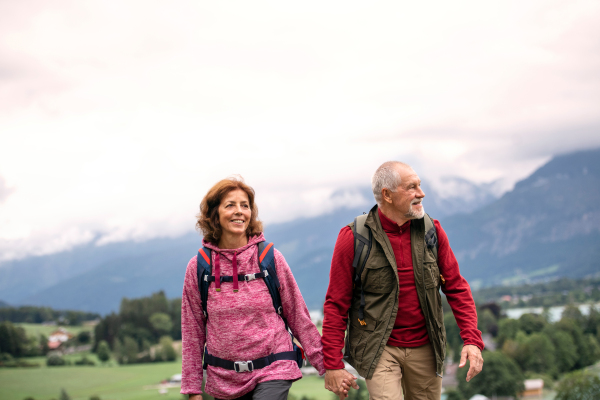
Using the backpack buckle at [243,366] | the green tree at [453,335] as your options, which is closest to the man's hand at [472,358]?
the backpack buckle at [243,366]

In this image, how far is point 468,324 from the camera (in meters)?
5.57

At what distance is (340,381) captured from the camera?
5.28m

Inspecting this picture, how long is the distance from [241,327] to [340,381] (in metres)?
1.08

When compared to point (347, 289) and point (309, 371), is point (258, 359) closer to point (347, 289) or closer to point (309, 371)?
point (347, 289)

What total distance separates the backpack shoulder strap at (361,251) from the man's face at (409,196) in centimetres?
42

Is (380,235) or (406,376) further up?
(380,235)

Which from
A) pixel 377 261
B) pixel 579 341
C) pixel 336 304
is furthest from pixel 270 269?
pixel 579 341

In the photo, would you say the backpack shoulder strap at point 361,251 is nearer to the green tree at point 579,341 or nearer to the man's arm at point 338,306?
the man's arm at point 338,306

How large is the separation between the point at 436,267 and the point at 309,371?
134m

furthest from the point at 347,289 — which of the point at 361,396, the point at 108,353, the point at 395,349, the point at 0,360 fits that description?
the point at 0,360

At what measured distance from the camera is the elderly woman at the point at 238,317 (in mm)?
5215

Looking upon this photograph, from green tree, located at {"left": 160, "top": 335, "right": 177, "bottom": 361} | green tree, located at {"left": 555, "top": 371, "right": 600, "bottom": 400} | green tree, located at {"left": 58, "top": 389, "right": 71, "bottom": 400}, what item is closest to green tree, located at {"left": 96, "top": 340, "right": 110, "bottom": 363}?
green tree, located at {"left": 58, "top": 389, "right": 71, "bottom": 400}

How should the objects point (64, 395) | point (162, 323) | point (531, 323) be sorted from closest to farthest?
point (531, 323), point (64, 395), point (162, 323)

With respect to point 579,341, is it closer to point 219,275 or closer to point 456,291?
point 456,291
